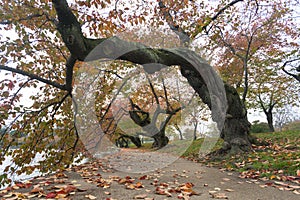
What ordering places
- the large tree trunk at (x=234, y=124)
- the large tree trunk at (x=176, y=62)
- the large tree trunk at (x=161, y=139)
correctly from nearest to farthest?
1. the large tree trunk at (x=176, y=62)
2. the large tree trunk at (x=234, y=124)
3. the large tree trunk at (x=161, y=139)

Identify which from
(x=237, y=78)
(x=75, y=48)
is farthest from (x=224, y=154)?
(x=237, y=78)

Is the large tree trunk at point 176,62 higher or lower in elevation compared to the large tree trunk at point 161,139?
higher

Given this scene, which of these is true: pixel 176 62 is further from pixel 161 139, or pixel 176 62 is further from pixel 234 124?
pixel 161 139

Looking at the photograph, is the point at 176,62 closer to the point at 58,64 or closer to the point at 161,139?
the point at 58,64

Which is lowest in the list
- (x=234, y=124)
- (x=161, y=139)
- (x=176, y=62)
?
(x=161, y=139)

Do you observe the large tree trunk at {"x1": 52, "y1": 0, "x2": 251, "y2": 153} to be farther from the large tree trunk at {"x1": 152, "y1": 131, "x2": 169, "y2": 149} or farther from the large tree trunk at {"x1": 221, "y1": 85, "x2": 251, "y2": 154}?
the large tree trunk at {"x1": 152, "y1": 131, "x2": 169, "y2": 149}

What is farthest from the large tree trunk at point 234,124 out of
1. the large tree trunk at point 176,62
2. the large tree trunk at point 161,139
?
the large tree trunk at point 161,139

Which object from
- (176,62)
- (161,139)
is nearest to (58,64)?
(176,62)

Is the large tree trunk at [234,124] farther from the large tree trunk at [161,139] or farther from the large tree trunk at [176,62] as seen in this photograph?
the large tree trunk at [161,139]

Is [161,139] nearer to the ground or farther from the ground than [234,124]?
nearer to the ground

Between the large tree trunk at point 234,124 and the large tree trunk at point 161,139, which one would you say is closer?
the large tree trunk at point 234,124

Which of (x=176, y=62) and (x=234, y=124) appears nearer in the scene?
(x=176, y=62)

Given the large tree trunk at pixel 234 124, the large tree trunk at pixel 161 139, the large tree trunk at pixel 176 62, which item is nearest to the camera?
the large tree trunk at pixel 176 62

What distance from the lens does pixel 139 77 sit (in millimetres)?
10062
